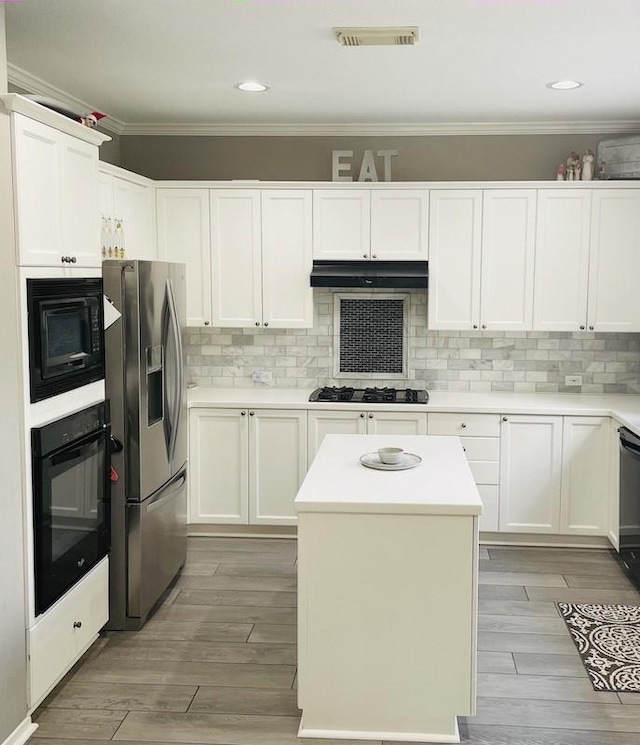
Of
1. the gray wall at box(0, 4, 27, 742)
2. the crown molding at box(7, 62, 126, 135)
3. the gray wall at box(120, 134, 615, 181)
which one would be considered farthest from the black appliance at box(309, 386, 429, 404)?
the gray wall at box(0, 4, 27, 742)

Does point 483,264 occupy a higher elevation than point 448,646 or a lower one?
higher

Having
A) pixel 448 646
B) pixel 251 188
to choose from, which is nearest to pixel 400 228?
pixel 251 188

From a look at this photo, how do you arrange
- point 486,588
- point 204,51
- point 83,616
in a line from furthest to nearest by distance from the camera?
point 486,588
point 204,51
point 83,616

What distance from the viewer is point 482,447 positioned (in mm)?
4840

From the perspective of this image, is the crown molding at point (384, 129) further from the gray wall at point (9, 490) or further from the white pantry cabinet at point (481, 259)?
the gray wall at point (9, 490)

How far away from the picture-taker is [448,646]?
2.78 meters

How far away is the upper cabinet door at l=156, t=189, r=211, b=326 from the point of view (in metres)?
5.11

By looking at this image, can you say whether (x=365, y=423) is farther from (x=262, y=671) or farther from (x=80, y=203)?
(x=80, y=203)

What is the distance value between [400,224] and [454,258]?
15.8 inches

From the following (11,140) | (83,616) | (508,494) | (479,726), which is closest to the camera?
(11,140)

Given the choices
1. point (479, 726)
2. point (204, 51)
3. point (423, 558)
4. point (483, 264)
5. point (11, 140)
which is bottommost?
point (479, 726)

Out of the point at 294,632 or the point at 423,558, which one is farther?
the point at 294,632

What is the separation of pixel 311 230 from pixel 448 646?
2.99 metres

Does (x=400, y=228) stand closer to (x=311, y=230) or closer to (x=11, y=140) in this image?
(x=311, y=230)
